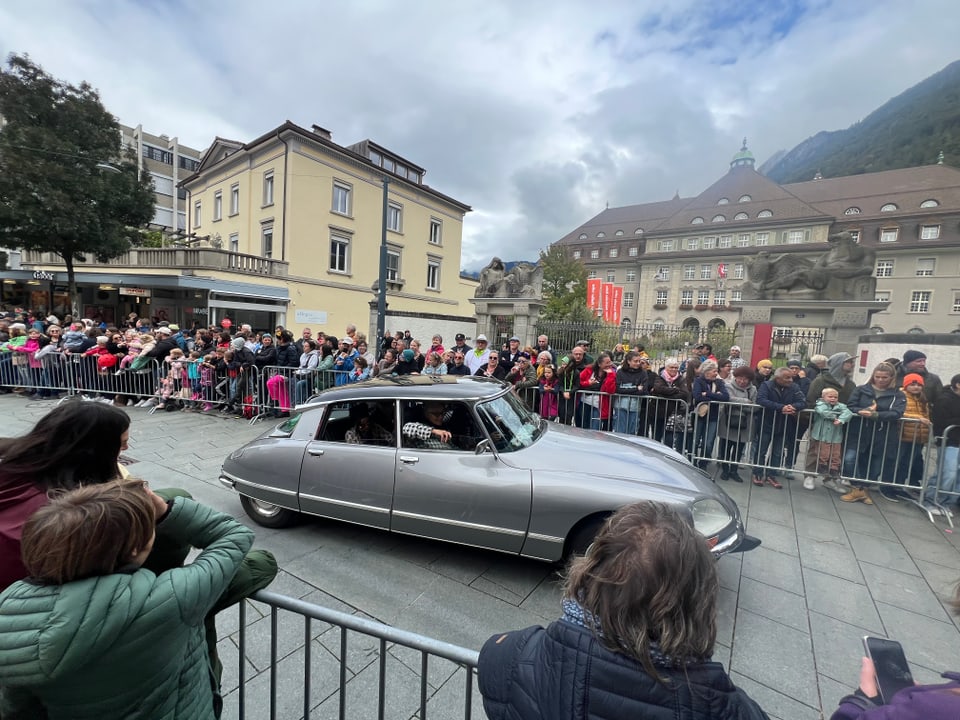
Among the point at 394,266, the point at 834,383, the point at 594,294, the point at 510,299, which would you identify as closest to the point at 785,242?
the point at 594,294

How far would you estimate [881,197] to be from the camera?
46.3 meters

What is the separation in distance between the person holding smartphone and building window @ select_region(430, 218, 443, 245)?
102 ft

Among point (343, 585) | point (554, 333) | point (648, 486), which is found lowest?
point (343, 585)

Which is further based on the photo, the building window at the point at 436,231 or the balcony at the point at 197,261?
the building window at the point at 436,231

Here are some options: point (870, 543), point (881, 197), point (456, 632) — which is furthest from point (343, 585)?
point (881, 197)

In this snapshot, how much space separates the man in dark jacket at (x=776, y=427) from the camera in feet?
18.3

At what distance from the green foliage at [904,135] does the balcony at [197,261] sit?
8320cm

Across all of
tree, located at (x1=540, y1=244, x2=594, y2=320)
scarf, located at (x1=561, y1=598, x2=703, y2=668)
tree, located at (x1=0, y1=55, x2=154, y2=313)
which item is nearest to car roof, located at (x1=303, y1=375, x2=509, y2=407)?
scarf, located at (x1=561, y1=598, x2=703, y2=668)

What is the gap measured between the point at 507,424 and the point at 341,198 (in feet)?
80.9

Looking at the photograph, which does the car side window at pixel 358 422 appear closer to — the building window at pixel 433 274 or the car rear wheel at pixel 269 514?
the car rear wheel at pixel 269 514

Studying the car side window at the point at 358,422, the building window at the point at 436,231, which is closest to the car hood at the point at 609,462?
the car side window at the point at 358,422

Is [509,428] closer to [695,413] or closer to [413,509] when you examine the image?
[413,509]

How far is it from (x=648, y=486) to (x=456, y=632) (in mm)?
1701

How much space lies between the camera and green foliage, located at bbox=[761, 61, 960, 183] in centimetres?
5948
